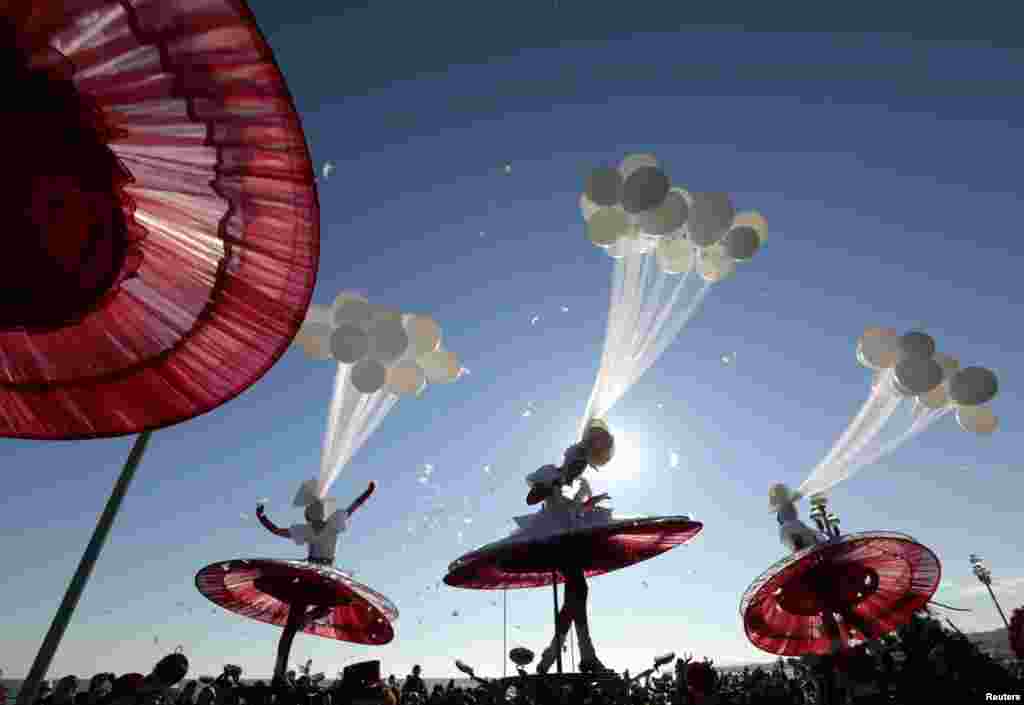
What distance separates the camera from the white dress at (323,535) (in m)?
9.98

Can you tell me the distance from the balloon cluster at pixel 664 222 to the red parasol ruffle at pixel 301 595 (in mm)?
6698

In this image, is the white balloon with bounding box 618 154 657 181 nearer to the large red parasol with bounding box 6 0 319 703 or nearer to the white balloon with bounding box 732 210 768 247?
the white balloon with bounding box 732 210 768 247

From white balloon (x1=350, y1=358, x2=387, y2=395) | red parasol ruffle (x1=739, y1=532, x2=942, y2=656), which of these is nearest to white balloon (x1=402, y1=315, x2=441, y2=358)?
white balloon (x1=350, y1=358, x2=387, y2=395)

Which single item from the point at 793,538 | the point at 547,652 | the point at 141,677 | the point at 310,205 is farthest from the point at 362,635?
the point at 310,205

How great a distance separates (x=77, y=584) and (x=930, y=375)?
10.9 metres

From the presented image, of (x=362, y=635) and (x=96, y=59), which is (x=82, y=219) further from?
(x=362, y=635)

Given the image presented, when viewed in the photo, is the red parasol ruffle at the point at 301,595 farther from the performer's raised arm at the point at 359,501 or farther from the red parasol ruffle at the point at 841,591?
the red parasol ruffle at the point at 841,591

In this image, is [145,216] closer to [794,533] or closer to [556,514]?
[556,514]

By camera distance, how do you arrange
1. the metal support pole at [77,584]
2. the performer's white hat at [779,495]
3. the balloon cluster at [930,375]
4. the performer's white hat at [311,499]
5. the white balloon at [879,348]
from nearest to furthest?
the metal support pole at [77,584] < the balloon cluster at [930,375] < the white balloon at [879,348] < the performer's white hat at [311,499] < the performer's white hat at [779,495]

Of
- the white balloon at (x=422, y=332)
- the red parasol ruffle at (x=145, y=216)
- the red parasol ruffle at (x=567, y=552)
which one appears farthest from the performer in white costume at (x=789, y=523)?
the red parasol ruffle at (x=145, y=216)

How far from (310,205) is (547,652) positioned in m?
5.48

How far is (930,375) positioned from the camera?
29.1 ft

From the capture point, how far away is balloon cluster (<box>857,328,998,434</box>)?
8.97 metres

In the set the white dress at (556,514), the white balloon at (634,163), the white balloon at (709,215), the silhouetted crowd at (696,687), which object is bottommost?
the silhouetted crowd at (696,687)
